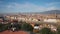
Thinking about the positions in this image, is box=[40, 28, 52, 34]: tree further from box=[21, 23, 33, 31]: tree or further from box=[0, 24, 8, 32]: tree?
box=[0, 24, 8, 32]: tree

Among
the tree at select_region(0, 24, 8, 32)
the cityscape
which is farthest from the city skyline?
the tree at select_region(0, 24, 8, 32)

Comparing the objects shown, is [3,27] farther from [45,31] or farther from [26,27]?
[45,31]

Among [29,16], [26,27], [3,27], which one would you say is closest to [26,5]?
[29,16]

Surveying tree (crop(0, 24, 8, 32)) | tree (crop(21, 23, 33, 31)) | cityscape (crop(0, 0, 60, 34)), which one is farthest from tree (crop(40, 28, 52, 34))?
tree (crop(0, 24, 8, 32))

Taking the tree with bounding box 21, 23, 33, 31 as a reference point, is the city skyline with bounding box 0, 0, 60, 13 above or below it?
above

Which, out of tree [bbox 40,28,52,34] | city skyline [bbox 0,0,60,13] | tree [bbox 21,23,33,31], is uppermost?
city skyline [bbox 0,0,60,13]

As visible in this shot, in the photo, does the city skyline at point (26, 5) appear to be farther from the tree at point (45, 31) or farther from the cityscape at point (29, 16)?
the tree at point (45, 31)

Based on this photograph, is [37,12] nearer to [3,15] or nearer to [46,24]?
[46,24]
